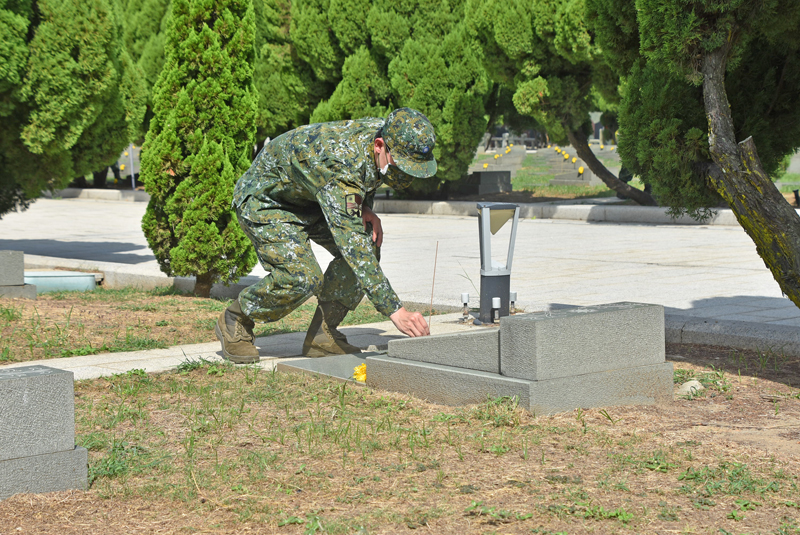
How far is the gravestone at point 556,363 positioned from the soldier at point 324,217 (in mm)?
261

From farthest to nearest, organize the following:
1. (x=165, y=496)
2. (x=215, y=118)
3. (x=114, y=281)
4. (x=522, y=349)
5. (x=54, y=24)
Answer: (x=54, y=24) → (x=114, y=281) → (x=215, y=118) → (x=522, y=349) → (x=165, y=496)

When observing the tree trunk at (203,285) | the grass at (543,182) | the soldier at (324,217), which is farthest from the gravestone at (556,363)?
the grass at (543,182)

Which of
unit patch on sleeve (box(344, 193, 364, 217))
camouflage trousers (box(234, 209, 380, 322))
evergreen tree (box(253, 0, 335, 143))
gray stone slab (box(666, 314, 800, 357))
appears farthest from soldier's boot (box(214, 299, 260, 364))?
evergreen tree (box(253, 0, 335, 143))

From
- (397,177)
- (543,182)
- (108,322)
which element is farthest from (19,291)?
(543,182)

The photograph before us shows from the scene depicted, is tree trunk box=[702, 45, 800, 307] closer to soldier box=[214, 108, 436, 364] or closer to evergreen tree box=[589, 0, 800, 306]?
evergreen tree box=[589, 0, 800, 306]

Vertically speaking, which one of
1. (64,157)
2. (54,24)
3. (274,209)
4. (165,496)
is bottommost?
(165,496)

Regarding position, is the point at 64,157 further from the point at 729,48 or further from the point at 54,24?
the point at 729,48

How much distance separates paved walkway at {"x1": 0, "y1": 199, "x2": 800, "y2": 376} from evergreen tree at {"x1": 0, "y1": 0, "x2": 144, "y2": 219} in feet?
4.40

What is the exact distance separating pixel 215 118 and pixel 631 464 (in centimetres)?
612

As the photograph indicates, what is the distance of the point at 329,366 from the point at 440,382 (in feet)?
3.18

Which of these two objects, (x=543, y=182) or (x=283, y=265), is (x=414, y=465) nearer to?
(x=283, y=265)

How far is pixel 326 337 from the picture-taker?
5949mm

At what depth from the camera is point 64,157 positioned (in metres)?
12.2

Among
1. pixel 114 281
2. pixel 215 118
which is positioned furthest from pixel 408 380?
pixel 114 281
